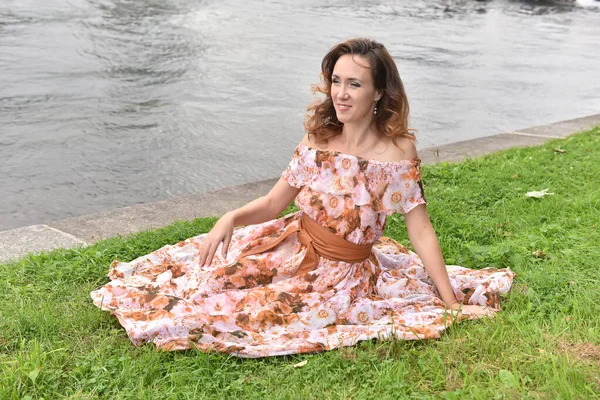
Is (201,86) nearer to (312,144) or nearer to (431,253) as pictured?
(312,144)

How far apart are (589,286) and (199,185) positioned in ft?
12.5

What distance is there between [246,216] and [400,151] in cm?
78

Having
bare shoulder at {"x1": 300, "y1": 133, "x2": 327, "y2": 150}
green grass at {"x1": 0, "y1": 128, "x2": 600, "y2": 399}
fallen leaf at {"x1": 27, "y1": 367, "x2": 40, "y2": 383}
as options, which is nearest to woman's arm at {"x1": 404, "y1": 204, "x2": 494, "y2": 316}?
green grass at {"x1": 0, "y1": 128, "x2": 600, "y2": 399}

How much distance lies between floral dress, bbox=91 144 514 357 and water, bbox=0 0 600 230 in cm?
269

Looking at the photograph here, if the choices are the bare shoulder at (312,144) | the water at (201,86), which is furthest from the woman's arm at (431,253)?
the water at (201,86)

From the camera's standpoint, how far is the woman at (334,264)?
3.37m

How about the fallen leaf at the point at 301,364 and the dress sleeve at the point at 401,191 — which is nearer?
the fallen leaf at the point at 301,364

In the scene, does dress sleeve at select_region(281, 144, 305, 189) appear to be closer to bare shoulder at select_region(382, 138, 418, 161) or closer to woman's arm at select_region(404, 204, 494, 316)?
bare shoulder at select_region(382, 138, 418, 161)

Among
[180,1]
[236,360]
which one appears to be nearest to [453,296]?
[236,360]

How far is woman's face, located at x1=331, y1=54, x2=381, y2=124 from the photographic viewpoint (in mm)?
3486

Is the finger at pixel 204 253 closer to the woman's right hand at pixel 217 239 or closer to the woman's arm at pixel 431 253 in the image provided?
the woman's right hand at pixel 217 239

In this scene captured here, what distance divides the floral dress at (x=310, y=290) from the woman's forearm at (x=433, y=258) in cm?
8

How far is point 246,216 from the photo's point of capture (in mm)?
3621

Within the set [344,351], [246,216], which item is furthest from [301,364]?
[246,216]
